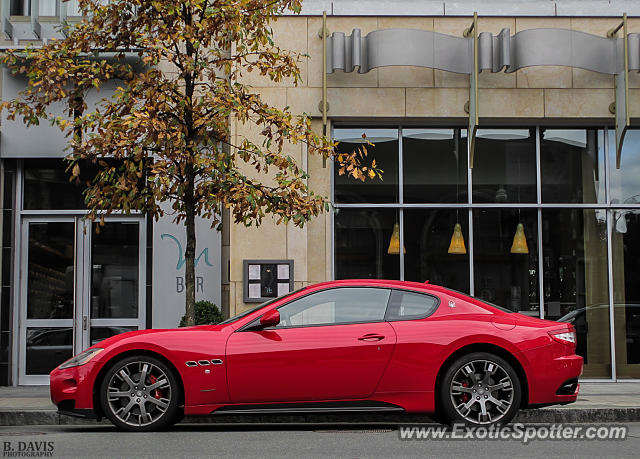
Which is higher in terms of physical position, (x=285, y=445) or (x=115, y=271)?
(x=115, y=271)

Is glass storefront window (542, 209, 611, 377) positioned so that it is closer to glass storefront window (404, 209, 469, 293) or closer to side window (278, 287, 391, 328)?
glass storefront window (404, 209, 469, 293)

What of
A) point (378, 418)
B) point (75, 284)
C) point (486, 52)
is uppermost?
point (486, 52)

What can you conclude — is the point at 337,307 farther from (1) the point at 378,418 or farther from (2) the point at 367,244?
(2) the point at 367,244

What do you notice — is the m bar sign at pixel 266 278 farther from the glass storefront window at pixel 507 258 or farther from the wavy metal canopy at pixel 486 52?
the wavy metal canopy at pixel 486 52

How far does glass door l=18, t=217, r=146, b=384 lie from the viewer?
14.2 metres

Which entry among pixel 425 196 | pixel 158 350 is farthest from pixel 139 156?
pixel 425 196

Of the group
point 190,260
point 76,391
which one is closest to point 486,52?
point 190,260

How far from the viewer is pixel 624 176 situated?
14.4 m

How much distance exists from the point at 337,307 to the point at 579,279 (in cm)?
709

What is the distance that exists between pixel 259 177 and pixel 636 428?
695 cm

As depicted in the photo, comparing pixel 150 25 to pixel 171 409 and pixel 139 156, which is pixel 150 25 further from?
pixel 171 409

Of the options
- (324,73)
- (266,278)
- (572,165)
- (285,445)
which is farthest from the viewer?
(572,165)

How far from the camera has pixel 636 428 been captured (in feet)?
28.7

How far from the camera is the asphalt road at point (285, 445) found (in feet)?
22.0
